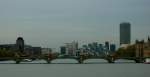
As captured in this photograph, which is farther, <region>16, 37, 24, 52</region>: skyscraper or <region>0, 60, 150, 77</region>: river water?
<region>16, 37, 24, 52</region>: skyscraper

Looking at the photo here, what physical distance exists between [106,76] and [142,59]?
6283cm

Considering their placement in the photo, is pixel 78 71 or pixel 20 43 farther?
pixel 20 43

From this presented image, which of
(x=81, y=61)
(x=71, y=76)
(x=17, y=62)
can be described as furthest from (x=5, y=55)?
(x=71, y=76)

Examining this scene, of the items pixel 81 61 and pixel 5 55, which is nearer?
pixel 81 61

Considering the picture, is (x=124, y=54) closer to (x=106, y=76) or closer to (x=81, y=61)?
(x=81, y=61)

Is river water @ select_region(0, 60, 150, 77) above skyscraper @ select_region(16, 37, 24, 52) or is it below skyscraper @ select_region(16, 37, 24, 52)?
below

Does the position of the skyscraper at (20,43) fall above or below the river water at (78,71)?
above

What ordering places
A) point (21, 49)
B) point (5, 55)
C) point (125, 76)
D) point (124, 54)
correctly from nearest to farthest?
1. point (125, 76)
2. point (5, 55)
3. point (124, 54)
4. point (21, 49)

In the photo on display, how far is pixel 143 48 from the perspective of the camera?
438 ft

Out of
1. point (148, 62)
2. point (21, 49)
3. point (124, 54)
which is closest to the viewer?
point (148, 62)

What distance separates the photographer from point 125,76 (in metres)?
51.0

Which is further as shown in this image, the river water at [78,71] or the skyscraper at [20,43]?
the skyscraper at [20,43]

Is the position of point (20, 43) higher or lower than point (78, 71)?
higher

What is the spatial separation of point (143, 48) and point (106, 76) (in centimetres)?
8332
